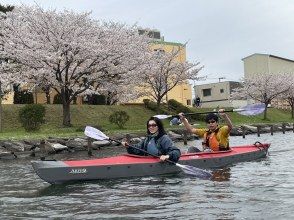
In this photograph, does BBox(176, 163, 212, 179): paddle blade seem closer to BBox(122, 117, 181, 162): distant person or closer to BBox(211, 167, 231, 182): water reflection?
BBox(211, 167, 231, 182): water reflection

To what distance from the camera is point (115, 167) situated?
39.1 ft

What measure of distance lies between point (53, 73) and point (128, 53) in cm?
556

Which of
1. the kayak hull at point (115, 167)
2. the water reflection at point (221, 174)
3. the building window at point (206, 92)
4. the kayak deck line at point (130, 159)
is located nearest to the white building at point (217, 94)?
the building window at point (206, 92)

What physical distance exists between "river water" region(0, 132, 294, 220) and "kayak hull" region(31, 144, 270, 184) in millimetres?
187

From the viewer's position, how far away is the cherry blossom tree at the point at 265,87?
180 ft

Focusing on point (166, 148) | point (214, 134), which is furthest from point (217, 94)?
point (166, 148)

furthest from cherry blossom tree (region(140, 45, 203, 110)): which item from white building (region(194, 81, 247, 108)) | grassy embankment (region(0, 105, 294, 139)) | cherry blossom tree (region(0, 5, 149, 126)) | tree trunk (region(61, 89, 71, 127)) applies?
white building (region(194, 81, 247, 108))

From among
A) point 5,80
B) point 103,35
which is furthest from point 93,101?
point 5,80

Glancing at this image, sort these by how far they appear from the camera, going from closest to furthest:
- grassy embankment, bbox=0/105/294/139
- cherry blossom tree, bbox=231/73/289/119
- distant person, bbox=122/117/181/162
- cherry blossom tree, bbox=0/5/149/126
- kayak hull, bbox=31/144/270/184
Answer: kayak hull, bbox=31/144/270/184 < distant person, bbox=122/117/181/162 < grassy embankment, bbox=0/105/294/139 < cherry blossom tree, bbox=0/5/149/126 < cherry blossom tree, bbox=231/73/289/119

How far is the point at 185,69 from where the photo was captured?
4219cm

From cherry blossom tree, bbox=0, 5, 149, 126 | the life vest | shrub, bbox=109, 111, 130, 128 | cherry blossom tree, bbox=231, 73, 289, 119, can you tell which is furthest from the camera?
cherry blossom tree, bbox=231, 73, 289, 119

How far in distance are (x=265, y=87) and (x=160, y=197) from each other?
47.1 m

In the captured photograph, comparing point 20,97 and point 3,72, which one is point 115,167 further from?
point 20,97

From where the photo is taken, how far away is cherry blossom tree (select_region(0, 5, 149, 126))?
98.7ft
